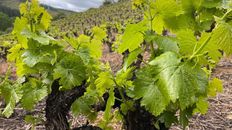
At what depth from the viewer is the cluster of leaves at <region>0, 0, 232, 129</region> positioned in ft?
4.82

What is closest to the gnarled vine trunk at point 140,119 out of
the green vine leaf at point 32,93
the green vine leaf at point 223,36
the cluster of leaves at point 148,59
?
the cluster of leaves at point 148,59

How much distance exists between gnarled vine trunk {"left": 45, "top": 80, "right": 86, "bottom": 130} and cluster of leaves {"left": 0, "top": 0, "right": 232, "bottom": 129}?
0.07 meters

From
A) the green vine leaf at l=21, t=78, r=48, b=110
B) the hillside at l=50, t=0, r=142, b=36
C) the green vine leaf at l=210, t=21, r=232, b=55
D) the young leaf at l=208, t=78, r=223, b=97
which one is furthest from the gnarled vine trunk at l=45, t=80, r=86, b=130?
the hillside at l=50, t=0, r=142, b=36

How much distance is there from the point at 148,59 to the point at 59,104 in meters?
0.69

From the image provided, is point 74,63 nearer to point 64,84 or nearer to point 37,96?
point 64,84

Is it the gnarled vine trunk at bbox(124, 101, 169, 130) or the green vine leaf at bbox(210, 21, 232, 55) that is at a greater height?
the green vine leaf at bbox(210, 21, 232, 55)

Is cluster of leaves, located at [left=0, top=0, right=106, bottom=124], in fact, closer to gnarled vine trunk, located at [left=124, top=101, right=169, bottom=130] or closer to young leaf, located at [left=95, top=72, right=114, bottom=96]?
young leaf, located at [left=95, top=72, right=114, bottom=96]

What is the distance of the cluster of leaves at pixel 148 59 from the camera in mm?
1468

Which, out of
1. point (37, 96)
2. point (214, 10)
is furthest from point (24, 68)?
A: point (214, 10)

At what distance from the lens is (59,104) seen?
2516 mm

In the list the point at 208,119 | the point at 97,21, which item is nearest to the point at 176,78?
the point at 208,119

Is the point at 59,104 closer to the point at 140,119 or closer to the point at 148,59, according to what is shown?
the point at 140,119

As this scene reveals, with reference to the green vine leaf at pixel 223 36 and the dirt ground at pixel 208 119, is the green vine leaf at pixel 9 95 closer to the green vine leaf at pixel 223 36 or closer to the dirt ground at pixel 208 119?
the green vine leaf at pixel 223 36

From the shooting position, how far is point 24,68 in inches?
92.3
